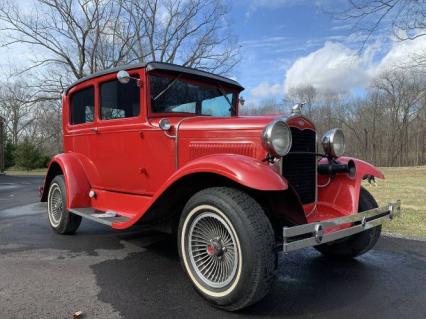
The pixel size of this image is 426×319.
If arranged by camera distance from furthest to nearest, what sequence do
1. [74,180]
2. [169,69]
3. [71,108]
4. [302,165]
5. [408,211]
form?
[408,211], [71,108], [74,180], [169,69], [302,165]

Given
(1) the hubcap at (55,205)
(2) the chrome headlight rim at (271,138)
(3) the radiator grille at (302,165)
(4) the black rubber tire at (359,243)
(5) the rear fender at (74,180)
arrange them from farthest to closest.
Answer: (1) the hubcap at (55,205) < (5) the rear fender at (74,180) < (4) the black rubber tire at (359,243) < (3) the radiator grille at (302,165) < (2) the chrome headlight rim at (271,138)

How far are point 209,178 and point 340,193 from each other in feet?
4.92

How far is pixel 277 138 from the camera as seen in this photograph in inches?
133

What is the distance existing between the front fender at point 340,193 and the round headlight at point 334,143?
137 millimetres

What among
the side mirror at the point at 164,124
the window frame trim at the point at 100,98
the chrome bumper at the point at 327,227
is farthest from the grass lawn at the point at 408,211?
the window frame trim at the point at 100,98

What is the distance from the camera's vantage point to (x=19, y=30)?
73.4 ft

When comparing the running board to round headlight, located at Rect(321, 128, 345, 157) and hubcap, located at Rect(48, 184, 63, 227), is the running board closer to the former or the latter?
hubcap, located at Rect(48, 184, 63, 227)

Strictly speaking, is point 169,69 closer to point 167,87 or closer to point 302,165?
point 167,87

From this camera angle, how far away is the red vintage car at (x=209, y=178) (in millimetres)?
3090

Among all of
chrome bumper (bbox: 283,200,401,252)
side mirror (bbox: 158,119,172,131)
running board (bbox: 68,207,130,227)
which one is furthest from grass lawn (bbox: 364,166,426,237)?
running board (bbox: 68,207,130,227)

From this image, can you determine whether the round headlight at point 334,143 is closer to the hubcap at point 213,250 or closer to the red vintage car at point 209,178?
the red vintage car at point 209,178

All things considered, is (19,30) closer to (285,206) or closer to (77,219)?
(77,219)

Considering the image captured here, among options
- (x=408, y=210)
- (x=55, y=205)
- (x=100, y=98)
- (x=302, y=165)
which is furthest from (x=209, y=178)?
(x=408, y=210)

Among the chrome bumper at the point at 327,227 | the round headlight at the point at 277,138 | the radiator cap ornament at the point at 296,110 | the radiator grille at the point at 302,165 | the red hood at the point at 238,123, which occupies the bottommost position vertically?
the chrome bumper at the point at 327,227
